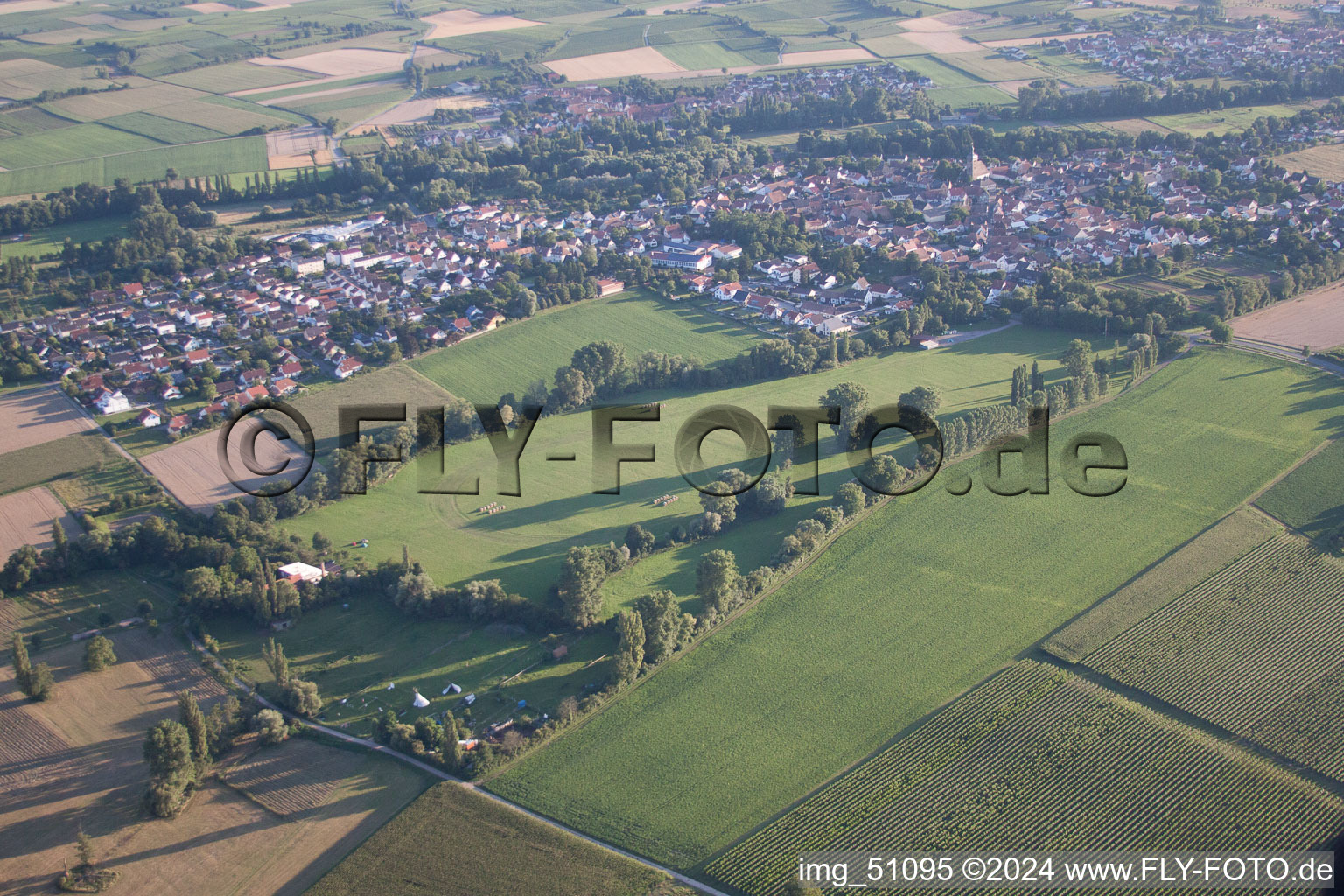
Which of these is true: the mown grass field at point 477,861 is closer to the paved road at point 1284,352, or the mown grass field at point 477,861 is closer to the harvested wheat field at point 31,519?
the harvested wheat field at point 31,519

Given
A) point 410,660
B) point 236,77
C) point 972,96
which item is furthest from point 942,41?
point 410,660

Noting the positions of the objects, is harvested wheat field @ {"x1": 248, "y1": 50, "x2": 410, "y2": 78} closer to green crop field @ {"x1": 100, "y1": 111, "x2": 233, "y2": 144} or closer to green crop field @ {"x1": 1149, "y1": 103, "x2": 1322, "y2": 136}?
green crop field @ {"x1": 100, "y1": 111, "x2": 233, "y2": 144}

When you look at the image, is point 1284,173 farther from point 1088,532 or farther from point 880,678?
point 880,678

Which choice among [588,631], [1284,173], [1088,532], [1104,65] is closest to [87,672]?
[588,631]

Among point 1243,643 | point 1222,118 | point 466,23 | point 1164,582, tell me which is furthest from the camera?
point 466,23

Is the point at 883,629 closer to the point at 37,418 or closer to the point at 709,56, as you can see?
the point at 37,418

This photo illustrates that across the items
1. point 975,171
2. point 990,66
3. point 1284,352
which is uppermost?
point 990,66
